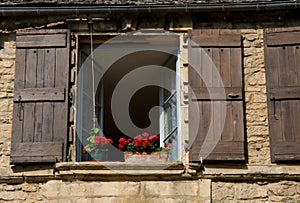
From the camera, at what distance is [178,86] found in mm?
7844

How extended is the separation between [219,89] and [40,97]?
1.95 m

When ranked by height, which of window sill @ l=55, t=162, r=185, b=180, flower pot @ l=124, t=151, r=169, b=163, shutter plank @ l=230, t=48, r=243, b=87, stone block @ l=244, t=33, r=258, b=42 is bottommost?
window sill @ l=55, t=162, r=185, b=180

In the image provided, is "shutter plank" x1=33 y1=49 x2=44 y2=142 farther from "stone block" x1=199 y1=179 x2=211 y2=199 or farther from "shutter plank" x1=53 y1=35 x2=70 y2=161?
"stone block" x1=199 y1=179 x2=211 y2=199

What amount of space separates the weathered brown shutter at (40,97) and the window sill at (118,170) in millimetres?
175

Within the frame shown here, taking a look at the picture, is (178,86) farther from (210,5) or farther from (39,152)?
(39,152)

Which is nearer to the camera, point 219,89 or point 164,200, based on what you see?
point 164,200

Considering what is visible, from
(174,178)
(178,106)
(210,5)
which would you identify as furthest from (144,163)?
(210,5)

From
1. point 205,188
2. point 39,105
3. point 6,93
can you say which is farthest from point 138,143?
point 6,93

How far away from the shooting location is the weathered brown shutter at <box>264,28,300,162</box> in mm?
7359

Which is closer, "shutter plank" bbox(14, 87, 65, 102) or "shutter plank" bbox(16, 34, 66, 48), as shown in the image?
"shutter plank" bbox(14, 87, 65, 102)

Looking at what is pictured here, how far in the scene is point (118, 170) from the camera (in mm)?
7324

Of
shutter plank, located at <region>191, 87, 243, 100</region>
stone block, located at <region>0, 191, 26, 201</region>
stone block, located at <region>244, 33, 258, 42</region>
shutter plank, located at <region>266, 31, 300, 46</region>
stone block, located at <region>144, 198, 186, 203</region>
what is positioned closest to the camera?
stone block, located at <region>144, 198, 186, 203</region>

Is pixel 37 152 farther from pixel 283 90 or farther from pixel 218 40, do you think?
pixel 283 90

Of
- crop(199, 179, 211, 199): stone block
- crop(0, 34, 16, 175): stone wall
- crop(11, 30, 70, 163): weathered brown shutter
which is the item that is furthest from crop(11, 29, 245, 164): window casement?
crop(199, 179, 211, 199): stone block
